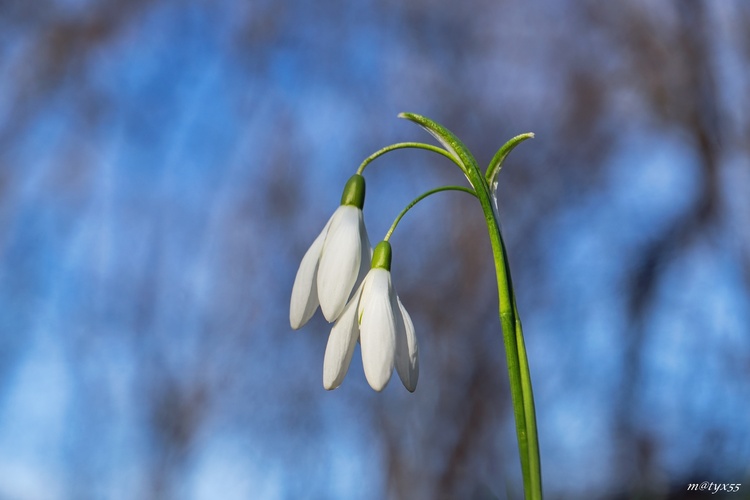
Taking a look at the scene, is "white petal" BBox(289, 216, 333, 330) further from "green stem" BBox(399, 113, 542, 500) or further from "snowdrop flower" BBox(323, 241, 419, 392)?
"green stem" BBox(399, 113, 542, 500)

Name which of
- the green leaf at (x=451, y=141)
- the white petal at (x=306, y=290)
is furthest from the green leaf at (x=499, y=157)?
the white petal at (x=306, y=290)

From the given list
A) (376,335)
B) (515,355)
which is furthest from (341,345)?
(515,355)

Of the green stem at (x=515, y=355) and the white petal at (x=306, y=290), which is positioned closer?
the green stem at (x=515, y=355)

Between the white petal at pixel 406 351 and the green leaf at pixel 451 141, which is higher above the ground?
the green leaf at pixel 451 141

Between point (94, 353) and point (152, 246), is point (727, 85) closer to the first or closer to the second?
point (152, 246)

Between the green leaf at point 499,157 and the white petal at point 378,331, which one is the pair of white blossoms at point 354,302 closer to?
the white petal at point 378,331

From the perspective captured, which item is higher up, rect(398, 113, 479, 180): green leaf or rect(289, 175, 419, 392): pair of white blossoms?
rect(398, 113, 479, 180): green leaf

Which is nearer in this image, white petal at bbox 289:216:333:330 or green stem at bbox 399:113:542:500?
green stem at bbox 399:113:542:500

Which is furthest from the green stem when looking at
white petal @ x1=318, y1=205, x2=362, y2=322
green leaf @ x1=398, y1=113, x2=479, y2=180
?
white petal @ x1=318, y1=205, x2=362, y2=322
